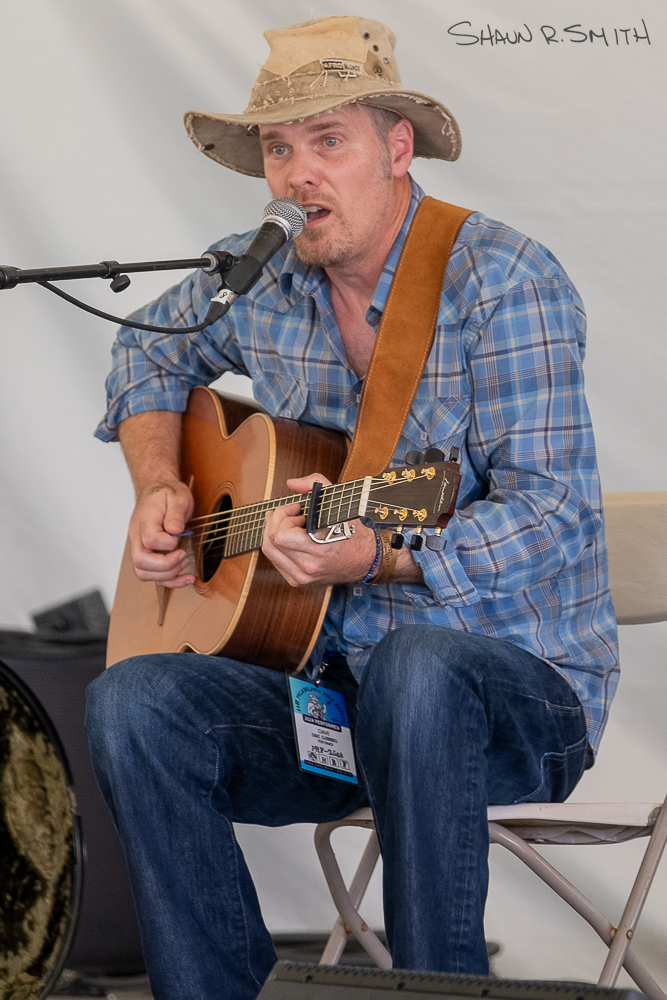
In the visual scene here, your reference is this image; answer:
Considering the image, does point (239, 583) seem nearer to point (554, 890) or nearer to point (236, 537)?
point (236, 537)

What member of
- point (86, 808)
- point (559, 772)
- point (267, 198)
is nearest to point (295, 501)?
point (559, 772)

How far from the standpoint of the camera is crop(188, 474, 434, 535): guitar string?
4.69ft

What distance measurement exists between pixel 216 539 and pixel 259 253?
594mm

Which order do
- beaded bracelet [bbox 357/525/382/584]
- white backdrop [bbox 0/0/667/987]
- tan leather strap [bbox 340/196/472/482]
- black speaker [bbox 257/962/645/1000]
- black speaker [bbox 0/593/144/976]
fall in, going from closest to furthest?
black speaker [bbox 257/962/645/1000] < beaded bracelet [bbox 357/525/382/584] < tan leather strap [bbox 340/196/472/482] < black speaker [bbox 0/593/144/976] < white backdrop [bbox 0/0/667/987]

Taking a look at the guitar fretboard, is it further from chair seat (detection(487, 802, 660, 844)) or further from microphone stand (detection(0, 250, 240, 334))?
chair seat (detection(487, 802, 660, 844))

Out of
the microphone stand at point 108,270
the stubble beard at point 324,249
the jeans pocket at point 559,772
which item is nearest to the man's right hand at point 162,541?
the stubble beard at point 324,249

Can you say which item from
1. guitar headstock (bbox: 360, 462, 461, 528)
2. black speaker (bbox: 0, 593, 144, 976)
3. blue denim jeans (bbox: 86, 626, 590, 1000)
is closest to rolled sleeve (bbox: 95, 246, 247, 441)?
black speaker (bbox: 0, 593, 144, 976)

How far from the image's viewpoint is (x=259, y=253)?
4.62 ft

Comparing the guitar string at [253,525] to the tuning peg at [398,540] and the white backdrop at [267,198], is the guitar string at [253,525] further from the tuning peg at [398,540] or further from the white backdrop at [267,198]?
the white backdrop at [267,198]

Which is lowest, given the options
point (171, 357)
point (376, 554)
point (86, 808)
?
point (86, 808)

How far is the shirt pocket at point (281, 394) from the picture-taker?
189 centimetres

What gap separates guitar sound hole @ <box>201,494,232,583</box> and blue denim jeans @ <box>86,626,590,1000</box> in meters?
0.20

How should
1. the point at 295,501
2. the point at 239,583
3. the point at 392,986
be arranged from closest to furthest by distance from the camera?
the point at 392,986
the point at 295,501
the point at 239,583

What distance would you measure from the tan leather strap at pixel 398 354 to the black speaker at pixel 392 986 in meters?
0.83
